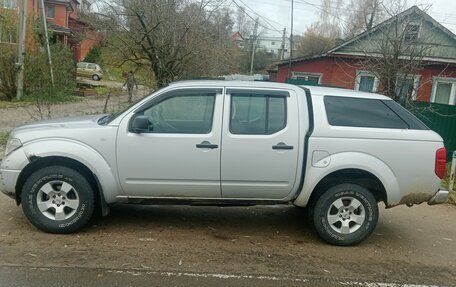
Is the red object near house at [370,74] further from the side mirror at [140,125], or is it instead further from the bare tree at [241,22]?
the side mirror at [140,125]

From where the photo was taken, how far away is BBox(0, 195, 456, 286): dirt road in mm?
4051

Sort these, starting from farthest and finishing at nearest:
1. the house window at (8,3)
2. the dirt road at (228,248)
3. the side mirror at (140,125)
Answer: the house window at (8,3)
the side mirror at (140,125)
the dirt road at (228,248)

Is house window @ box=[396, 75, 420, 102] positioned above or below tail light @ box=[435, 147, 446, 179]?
above

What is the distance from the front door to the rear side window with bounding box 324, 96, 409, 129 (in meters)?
1.26

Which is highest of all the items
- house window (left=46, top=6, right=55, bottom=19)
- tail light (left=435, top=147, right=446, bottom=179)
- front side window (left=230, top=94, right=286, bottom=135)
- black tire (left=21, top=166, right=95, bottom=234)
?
house window (left=46, top=6, right=55, bottom=19)

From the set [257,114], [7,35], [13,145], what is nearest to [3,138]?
[13,145]

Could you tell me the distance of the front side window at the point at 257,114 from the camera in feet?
15.5

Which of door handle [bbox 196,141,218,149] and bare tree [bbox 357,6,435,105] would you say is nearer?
door handle [bbox 196,141,218,149]

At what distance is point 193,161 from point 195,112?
55cm

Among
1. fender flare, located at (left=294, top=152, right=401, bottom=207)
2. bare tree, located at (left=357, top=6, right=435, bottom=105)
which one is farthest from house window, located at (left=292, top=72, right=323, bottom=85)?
fender flare, located at (left=294, top=152, right=401, bottom=207)

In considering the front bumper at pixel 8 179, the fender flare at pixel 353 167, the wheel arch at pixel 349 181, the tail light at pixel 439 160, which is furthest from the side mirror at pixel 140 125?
the tail light at pixel 439 160

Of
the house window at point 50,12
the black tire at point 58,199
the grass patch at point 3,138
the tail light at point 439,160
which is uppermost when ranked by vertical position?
the house window at point 50,12

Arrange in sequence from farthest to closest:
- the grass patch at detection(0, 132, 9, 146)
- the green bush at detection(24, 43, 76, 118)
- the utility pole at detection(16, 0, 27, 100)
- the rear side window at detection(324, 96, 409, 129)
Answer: the utility pole at detection(16, 0, 27, 100) → the green bush at detection(24, 43, 76, 118) → the grass patch at detection(0, 132, 9, 146) → the rear side window at detection(324, 96, 409, 129)

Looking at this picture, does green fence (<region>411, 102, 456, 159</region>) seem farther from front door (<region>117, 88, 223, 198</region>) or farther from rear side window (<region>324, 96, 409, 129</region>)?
front door (<region>117, 88, 223, 198</region>)
